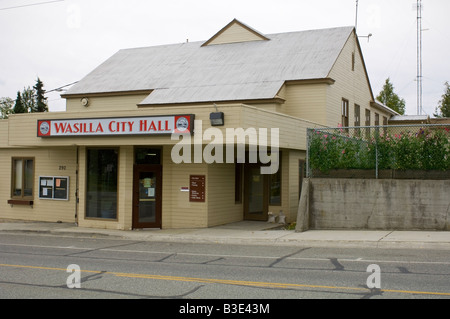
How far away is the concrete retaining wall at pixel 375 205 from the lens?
15648mm

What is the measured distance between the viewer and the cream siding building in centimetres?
1808

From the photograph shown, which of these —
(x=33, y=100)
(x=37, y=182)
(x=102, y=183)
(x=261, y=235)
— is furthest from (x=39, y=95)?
(x=261, y=235)

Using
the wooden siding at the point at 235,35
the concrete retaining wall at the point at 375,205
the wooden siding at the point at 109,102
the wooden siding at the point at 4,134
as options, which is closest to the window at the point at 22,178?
the wooden siding at the point at 4,134

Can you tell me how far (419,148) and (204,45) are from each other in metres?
17.0

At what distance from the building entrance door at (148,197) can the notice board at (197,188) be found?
1.23 metres

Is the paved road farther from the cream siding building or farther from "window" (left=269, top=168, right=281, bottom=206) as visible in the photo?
"window" (left=269, top=168, right=281, bottom=206)

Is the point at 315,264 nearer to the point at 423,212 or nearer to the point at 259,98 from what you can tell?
the point at 423,212

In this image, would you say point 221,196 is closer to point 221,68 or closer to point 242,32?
point 221,68

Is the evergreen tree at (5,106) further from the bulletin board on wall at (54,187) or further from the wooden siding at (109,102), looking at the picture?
the bulletin board on wall at (54,187)

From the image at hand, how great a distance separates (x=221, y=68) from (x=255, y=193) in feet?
26.8

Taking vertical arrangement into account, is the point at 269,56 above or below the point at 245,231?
above

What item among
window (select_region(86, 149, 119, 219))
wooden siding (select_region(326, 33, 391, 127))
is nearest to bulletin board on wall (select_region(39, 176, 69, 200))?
window (select_region(86, 149, 119, 219))

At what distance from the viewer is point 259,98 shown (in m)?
22.6

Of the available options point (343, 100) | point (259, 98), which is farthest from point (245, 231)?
point (343, 100)
